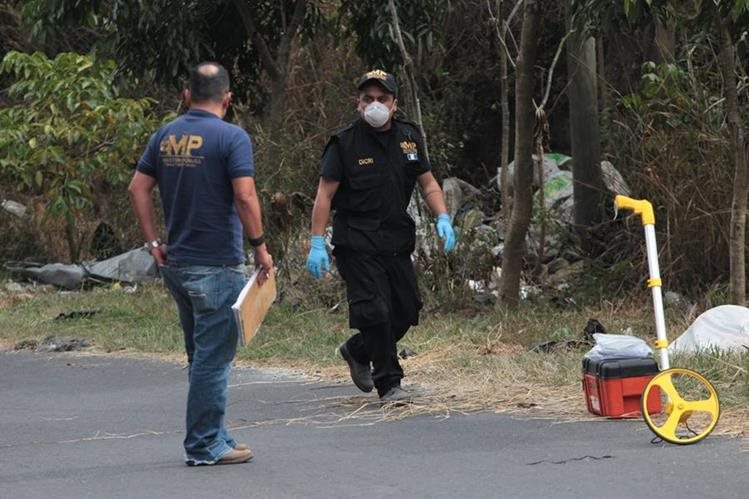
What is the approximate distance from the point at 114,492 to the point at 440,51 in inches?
524

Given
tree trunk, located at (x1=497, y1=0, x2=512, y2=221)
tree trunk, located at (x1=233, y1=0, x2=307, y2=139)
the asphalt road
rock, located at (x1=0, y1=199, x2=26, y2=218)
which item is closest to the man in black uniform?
the asphalt road

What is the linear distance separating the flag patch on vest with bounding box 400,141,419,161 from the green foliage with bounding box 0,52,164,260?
890cm

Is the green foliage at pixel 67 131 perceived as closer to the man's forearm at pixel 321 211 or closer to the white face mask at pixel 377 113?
the man's forearm at pixel 321 211

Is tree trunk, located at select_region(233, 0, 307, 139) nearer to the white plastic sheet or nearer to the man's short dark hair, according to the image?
the white plastic sheet

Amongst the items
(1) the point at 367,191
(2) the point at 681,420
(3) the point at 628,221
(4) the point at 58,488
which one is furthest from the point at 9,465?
(3) the point at 628,221

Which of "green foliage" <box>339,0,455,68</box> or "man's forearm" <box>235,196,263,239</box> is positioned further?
"green foliage" <box>339,0,455,68</box>

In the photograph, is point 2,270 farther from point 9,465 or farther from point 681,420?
point 681,420

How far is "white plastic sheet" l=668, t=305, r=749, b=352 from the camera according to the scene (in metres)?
9.27

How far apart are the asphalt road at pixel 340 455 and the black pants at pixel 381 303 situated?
0.29 meters

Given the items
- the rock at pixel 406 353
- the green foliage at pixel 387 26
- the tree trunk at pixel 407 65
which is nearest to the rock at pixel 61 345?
the rock at pixel 406 353

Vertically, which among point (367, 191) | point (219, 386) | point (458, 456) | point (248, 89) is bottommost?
point (458, 456)

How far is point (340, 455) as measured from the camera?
704 cm

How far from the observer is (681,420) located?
6895mm

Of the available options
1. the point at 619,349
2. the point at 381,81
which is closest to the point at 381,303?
the point at 381,81
